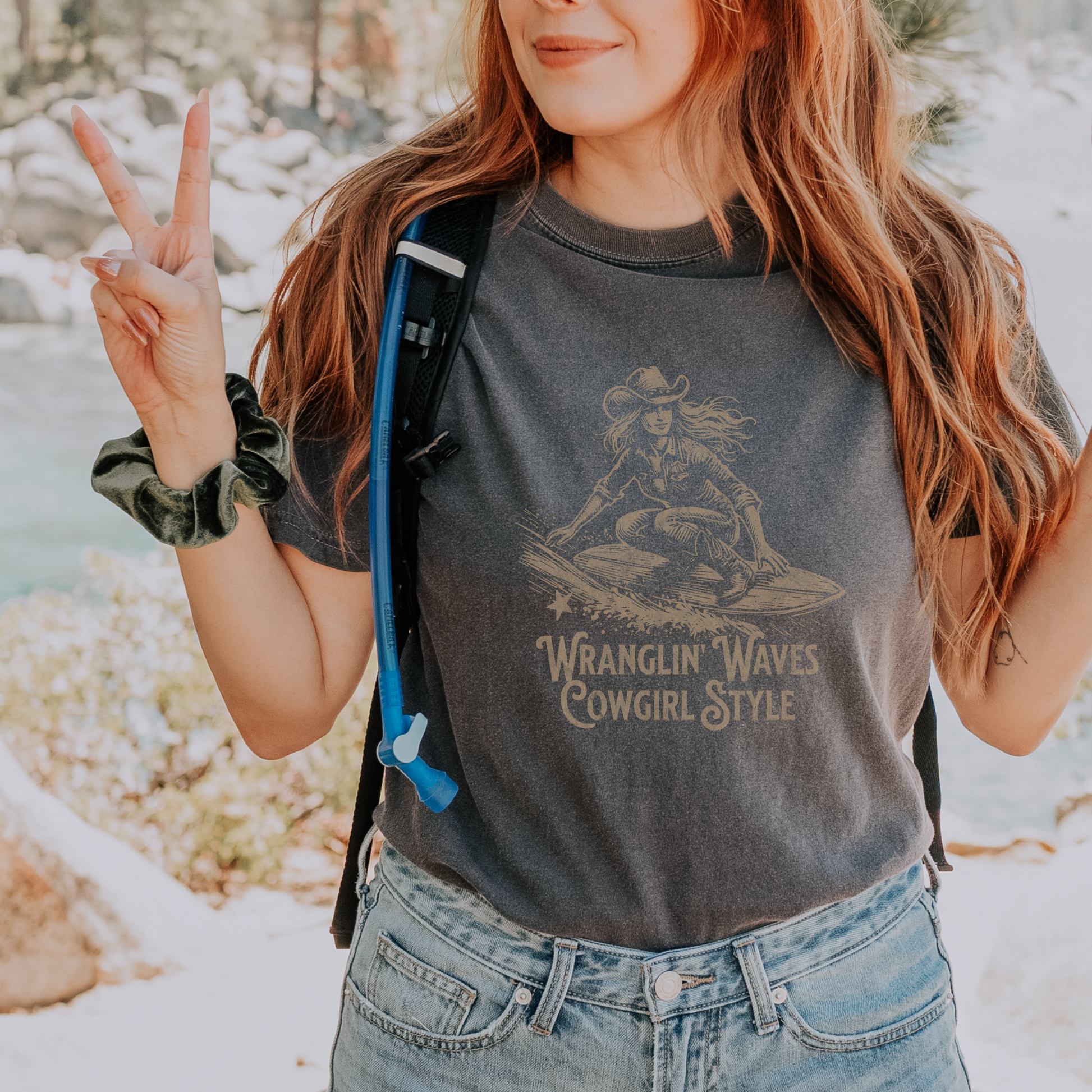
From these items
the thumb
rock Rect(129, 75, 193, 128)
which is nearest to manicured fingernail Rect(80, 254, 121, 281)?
the thumb

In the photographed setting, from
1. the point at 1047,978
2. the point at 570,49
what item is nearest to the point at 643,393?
the point at 570,49

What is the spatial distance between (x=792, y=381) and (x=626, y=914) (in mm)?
511

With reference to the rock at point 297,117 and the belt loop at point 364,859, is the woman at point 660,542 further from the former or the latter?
the rock at point 297,117

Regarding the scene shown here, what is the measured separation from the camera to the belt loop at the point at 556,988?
94 cm

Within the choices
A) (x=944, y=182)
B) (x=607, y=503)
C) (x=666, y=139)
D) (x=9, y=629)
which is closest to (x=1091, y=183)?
(x=944, y=182)

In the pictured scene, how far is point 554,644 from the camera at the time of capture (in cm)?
96

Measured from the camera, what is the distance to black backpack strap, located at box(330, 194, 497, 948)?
998 mm

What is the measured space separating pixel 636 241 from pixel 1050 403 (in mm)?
459

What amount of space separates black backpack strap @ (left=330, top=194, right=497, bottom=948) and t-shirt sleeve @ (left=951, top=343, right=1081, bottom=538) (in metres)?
0.57

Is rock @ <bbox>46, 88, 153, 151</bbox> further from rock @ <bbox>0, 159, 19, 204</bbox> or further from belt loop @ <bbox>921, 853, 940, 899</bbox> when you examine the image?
belt loop @ <bbox>921, 853, 940, 899</bbox>

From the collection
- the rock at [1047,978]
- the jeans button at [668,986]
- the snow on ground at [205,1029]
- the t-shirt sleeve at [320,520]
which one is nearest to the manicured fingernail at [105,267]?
the t-shirt sleeve at [320,520]

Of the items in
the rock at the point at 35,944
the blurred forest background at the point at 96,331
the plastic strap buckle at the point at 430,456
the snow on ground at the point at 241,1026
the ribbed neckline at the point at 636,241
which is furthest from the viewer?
the blurred forest background at the point at 96,331

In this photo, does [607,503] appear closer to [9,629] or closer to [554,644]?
[554,644]

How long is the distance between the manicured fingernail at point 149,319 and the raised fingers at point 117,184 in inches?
3.1
